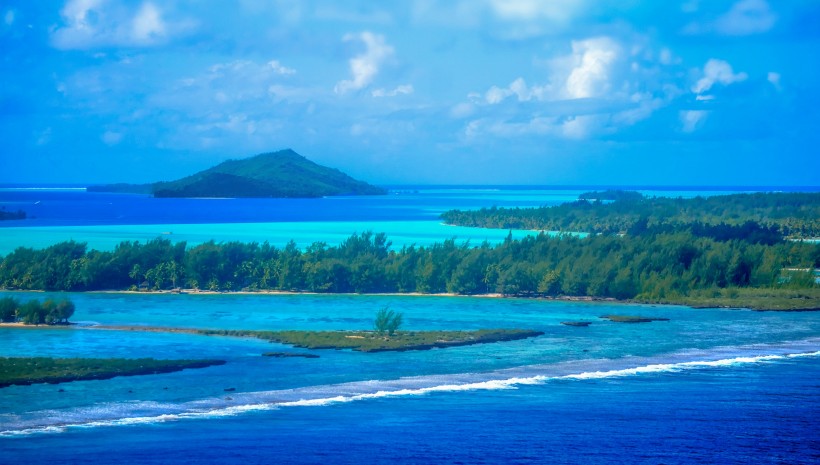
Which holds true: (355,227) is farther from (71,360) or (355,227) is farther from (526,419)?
(526,419)

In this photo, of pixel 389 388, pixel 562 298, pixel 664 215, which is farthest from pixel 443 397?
pixel 664 215

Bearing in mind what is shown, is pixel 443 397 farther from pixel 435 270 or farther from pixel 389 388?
pixel 435 270

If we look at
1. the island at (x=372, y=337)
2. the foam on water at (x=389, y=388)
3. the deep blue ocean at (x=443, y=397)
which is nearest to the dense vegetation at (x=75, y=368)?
the deep blue ocean at (x=443, y=397)

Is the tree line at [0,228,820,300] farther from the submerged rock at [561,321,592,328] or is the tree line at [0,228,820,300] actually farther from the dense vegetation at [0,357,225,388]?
the dense vegetation at [0,357,225,388]

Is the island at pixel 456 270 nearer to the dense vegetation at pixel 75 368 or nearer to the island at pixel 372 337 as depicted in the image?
the island at pixel 372 337

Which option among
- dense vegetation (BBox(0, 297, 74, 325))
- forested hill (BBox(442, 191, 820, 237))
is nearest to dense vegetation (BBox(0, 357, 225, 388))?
dense vegetation (BBox(0, 297, 74, 325))

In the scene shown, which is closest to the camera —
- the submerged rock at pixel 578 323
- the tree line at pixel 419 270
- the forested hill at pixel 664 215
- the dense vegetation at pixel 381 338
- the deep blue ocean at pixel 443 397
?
the deep blue ocean at pixel 443 397
